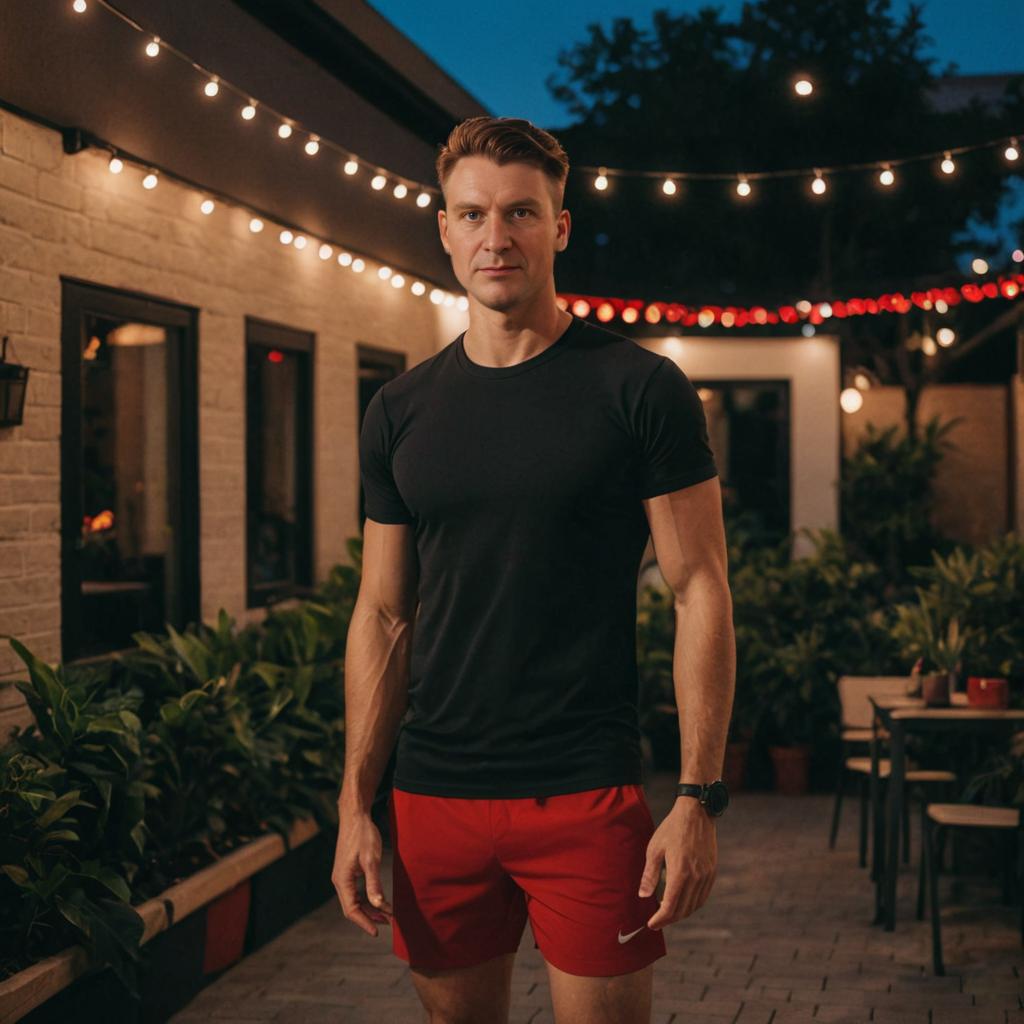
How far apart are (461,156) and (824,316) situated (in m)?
10.1

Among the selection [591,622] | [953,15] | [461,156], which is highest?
[953,15]

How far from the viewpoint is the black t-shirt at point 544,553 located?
2.49 metres

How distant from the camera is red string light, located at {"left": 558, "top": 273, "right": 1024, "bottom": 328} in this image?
12.0 m

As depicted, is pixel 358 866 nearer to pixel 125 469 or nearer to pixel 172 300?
pixel 125 469

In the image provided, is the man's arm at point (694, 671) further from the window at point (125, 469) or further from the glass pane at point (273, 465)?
the glass pane at point (273, 465)

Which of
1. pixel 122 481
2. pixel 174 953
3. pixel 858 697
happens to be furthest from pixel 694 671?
pixel 858 697

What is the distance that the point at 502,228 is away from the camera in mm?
2537

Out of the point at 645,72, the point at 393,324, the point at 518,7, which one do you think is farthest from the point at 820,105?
the point at 518,7

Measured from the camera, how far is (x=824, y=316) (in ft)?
40.3

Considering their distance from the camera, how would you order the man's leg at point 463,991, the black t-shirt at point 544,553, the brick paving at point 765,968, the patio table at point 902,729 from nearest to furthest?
the black t-shirt at point 544,553 < the man's leg at point 463,991 < the brick paving at point 765,968 < the patio table at point 902,729

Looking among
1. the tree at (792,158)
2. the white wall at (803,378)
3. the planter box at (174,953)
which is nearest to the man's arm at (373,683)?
the planter box at (174,953)

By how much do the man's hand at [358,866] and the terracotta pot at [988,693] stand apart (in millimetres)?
4080

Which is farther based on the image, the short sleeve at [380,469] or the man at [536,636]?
the short sleeve at [380,469]

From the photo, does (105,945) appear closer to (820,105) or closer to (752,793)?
(752,793)
